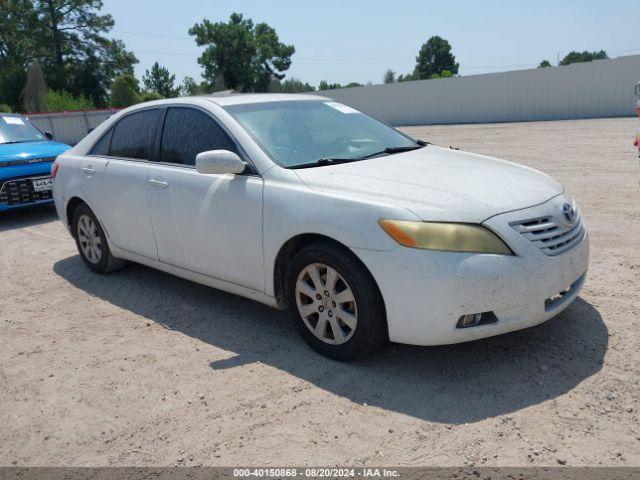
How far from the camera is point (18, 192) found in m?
8.65

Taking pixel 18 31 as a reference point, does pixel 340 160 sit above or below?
below

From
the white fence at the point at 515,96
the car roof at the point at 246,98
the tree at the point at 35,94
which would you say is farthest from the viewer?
the tree at the point at 35,94

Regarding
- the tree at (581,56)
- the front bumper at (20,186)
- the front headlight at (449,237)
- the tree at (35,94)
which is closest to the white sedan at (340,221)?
the front headlight at (449,237)

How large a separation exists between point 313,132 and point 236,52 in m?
66.9

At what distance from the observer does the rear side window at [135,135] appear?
505cm

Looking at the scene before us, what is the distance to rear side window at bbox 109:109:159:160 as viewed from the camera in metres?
5.05

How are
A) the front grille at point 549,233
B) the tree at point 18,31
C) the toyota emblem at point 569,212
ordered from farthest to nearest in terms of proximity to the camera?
the tree at point 18,31 < the toyota emblem at point 569,212 < the front grille at point 549,233

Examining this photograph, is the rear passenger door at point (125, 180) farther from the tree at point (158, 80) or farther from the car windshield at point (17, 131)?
the tree at point (158, 80)

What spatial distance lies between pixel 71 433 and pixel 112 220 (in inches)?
97.8

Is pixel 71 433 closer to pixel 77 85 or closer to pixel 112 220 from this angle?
pixel 112 220

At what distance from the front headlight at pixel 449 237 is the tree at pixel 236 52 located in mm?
65951

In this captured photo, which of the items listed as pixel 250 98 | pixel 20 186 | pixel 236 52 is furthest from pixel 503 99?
pixel 236 52

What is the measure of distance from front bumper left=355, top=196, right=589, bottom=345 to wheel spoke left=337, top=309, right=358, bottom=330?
243mm

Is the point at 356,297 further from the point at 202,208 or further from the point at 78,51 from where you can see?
the point at 78,51
